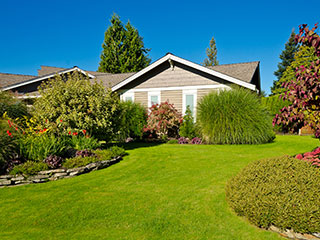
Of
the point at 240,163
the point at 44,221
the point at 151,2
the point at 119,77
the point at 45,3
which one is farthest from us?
the point at 119,77

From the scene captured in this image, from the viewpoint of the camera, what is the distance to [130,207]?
14.0 feet

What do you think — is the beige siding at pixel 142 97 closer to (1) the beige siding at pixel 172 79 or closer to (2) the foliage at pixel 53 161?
(1) the beige siding at pixel 172 79

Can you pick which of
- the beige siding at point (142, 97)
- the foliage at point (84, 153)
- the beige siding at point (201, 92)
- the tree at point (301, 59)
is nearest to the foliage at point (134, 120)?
the beige siding at point (142, 97)

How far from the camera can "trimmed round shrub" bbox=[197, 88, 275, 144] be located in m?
10.3

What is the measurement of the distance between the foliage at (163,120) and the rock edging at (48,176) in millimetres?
5925

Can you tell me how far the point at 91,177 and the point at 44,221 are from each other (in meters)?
2.38

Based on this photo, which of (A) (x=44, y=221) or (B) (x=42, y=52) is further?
(B) (x=42, y=52)

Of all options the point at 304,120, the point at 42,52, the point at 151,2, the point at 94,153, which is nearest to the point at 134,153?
the point at 94,153

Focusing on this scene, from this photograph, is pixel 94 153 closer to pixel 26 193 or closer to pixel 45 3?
pixel 26 193

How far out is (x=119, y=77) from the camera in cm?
1964

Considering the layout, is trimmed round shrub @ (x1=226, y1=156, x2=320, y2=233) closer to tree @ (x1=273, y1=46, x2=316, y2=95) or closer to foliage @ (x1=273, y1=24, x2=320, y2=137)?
foliage @ (x1=273, y1=24, x2=320, y2=137)

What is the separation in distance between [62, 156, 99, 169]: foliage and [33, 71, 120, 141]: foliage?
66.1 inches

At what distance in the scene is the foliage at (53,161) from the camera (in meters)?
6.36

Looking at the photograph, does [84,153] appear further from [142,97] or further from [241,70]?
[241,70]
